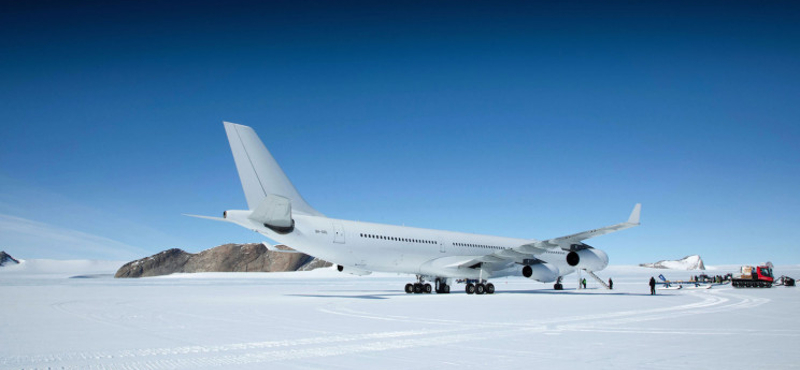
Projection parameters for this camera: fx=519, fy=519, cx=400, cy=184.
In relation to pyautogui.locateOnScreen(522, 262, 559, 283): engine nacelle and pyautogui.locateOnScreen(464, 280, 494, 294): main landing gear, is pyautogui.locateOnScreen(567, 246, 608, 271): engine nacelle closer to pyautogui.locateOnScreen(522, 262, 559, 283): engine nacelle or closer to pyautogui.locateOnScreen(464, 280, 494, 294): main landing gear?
pyautogui.locateOnScreen(522, 262, 559, 283): engine nacelle

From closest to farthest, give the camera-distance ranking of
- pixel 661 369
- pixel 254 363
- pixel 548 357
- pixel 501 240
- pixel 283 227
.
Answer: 1. pixel 661 369
2. pixel 254 363
3. pixel 548 357
4. pixel 283 227
5. pixel 501 240

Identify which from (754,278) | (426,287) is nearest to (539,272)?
(426,287)

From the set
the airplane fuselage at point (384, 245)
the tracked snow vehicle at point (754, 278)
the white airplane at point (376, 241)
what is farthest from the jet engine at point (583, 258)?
the tracked snow vehicle at point (754, 278)

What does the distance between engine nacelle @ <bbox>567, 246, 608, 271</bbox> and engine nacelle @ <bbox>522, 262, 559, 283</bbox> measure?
1.20 meters

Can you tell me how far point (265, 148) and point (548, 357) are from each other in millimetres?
17704

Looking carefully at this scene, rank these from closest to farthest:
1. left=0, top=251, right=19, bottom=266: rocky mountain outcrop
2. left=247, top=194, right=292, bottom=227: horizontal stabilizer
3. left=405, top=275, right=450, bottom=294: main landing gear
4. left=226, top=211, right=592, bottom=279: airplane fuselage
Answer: left=247, top=194, right=292, bottom=227: horizontal stabilizer
left=226, top=211, right=592, bottom=279: airplane fuselage
left=405, top=275, right=450, bottom=294: main landing gear
left=0, top=251, right=19, bottom=266: rocky mountain outcrop

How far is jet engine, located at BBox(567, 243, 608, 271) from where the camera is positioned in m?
29.8

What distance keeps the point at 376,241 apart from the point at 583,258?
12588 millimetres

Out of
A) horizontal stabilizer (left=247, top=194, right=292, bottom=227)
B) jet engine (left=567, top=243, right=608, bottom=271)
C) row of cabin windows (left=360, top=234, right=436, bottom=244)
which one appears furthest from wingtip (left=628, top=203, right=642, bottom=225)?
horizontal stabilizer (left=247, top=194, right=292, bottom=227)

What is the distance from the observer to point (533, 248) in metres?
27.2

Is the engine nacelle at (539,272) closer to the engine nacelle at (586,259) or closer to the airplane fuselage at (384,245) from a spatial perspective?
the airplane fuselage at (384,245)

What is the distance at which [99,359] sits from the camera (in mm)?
7066

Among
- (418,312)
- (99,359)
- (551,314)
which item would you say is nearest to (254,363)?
(99,359)

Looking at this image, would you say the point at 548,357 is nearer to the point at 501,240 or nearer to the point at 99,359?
the point at 99,359
